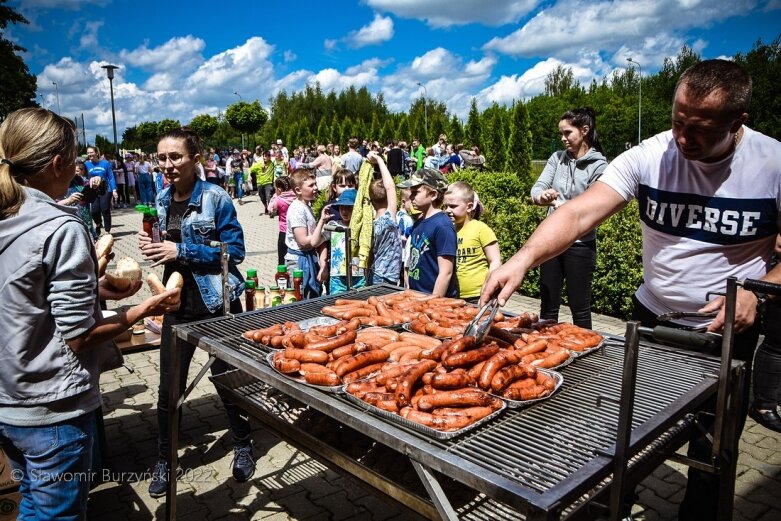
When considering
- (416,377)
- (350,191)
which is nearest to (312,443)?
(416,377)

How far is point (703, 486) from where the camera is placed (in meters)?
2.59

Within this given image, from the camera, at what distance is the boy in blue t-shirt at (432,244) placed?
4.50 meters

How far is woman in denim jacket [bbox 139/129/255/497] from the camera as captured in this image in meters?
3.79

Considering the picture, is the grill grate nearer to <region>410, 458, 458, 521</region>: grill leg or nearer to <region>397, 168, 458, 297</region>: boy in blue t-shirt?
<region>410, 458, 458, 521</region>: grill leg

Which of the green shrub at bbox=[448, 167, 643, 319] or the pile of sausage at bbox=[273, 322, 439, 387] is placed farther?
the green shrub at bbox=[448, 167, 643, 319]

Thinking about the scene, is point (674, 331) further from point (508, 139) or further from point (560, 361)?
point (508, 139)

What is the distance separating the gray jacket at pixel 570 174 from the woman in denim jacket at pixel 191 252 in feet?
10.1

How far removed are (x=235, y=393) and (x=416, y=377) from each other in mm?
1445

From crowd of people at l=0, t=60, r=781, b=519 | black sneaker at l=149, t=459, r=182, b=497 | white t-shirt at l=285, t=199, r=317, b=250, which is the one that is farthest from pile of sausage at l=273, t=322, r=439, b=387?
white t-shirt at l=285, t=199, r=317, b=250

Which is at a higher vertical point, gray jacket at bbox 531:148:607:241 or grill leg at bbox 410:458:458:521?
gray jacket at bbox 531:148:607:241

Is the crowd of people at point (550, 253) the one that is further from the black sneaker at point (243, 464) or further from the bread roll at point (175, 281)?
the black sneaker at point (243, 464)

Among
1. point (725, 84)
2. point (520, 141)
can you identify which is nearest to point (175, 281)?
point (725, 84)

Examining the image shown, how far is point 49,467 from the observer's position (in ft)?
7.39

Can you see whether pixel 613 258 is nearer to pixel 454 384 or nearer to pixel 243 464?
pixel 243 464
